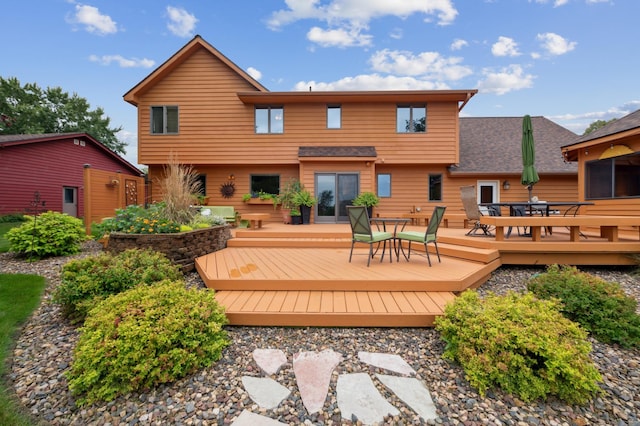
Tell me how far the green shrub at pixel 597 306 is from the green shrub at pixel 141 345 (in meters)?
3.14

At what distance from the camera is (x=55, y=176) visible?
516 inches

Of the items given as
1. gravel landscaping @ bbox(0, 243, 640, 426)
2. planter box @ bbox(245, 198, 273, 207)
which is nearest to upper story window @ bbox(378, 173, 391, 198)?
planter box @ bbox(245, 198, 273, 207)

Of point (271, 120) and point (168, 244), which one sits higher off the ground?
point (271, 120)

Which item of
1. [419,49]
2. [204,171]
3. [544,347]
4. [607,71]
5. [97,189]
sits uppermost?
[419,49]

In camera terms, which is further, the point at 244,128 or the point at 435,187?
the point at 435,187

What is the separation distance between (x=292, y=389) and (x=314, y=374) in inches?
7.9

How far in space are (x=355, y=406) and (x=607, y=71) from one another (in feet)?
59.6

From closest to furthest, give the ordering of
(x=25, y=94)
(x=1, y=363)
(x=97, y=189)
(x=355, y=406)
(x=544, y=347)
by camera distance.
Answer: (x=355, y=406), (x=544, y=347), (x=1, y=363), (x=97, y=189), (x=25, y=94)

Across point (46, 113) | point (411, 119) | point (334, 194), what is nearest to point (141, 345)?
point (334, 194)

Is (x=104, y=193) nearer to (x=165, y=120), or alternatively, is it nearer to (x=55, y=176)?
(x=165, y=120)

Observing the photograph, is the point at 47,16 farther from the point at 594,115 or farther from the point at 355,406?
the point at 594,115

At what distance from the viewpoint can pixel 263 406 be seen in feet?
5.85

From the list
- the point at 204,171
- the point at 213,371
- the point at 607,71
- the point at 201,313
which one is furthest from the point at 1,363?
the point at 607,71

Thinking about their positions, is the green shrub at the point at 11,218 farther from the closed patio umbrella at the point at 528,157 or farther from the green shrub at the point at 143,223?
the closed patio umbrella at the point at 528,157
